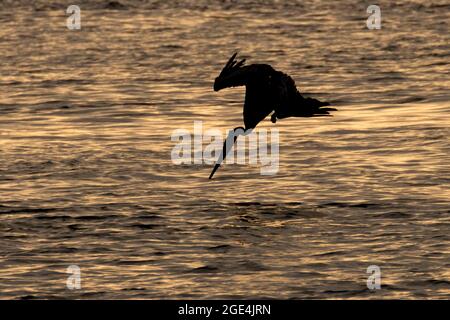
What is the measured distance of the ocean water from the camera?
12039 millimetres

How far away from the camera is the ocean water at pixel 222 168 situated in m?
12.0

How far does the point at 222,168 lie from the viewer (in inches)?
634

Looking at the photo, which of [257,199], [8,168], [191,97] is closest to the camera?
[257,199]

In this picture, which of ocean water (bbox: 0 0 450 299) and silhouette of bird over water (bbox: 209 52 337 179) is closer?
ocean water (bbox: 0 0 450 299)

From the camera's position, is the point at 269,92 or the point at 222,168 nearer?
the point at 269,92

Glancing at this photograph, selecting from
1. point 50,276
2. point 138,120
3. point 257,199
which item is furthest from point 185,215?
point 138,120

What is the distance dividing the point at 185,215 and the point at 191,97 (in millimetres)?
6639

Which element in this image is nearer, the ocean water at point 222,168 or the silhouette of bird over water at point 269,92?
the ocean water at point 222,168

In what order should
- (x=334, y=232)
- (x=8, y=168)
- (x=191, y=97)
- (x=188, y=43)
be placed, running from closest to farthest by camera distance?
(x=334, y=232), (x=8, y=168), (x=191, y=97), (x=188, y=43)

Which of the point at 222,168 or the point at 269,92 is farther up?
the point at 269,92

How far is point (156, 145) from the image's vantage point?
56.6 ft

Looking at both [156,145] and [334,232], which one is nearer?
[334,232]
